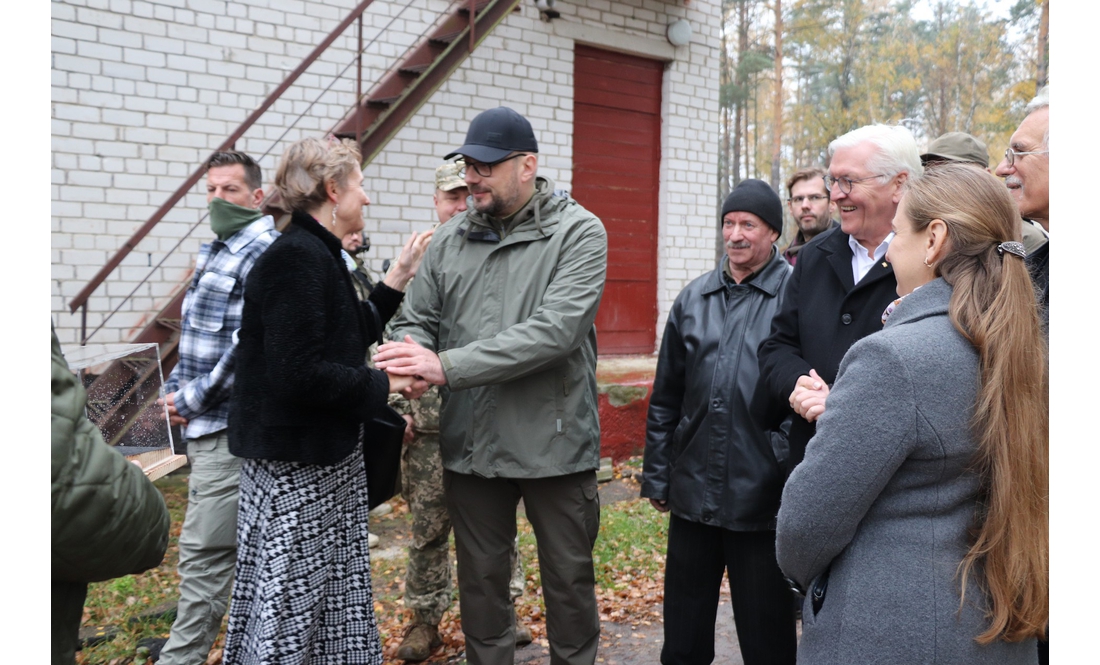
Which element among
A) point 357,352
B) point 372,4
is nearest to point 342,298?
point 357,352

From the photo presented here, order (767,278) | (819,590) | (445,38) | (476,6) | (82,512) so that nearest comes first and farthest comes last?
(82,512) < (819,590) < (767,278) < (445,38) < (476,6)

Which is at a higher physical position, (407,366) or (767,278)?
(767,278)

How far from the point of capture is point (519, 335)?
2.99 metres

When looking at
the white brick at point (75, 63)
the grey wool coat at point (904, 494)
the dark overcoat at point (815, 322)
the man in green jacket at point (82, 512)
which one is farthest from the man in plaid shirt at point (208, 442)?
the white brick at point (75, 63)

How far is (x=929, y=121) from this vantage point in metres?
24.2

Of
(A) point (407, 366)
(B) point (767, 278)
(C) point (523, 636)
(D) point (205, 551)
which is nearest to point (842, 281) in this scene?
(B) point (767, 278)

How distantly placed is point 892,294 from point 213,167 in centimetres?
293

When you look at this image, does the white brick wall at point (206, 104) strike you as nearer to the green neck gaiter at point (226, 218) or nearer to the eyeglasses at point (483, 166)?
the green neck gaiter at point (226, 218)

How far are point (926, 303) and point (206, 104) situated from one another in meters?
6.49

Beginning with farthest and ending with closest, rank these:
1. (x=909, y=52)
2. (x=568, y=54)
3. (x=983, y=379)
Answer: (x=909, y=52), (x=568, y=54), (x=983, y=379)

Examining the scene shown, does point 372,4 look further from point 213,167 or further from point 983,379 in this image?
point 983,379

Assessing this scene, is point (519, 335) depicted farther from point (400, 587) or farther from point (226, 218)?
point (400, 587)

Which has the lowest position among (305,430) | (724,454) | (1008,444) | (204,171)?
(724,454)

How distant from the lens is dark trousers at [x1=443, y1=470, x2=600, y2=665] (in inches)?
126
